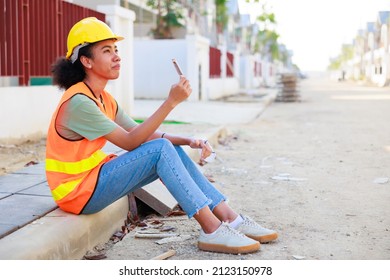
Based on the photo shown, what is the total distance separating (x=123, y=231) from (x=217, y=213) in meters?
0.74

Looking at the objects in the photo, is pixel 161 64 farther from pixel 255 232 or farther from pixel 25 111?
pixel 255 232

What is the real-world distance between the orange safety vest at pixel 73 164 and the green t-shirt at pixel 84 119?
43mm

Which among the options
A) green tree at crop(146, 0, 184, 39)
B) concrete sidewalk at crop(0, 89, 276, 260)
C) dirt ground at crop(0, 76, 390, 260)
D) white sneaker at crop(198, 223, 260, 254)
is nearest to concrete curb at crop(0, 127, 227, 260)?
concrete sidewalk at crop(0, 89, 276, 260)

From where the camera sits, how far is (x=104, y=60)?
122 inches

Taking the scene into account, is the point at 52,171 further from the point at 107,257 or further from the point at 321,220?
the point at 321,220

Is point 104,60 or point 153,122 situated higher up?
point 104,60

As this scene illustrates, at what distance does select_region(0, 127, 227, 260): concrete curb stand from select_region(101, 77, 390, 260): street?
15cm

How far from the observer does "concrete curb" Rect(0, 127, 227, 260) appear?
2.59 meters

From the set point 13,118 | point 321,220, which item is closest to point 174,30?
point 13,118

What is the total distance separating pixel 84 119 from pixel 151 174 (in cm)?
50

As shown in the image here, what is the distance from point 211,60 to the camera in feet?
75.6

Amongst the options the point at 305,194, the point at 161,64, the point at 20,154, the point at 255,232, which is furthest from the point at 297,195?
the point at 161,64

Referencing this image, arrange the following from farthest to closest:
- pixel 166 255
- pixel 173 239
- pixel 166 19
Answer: pixel 166 19 → pixel 173 239 → pixel 166 255

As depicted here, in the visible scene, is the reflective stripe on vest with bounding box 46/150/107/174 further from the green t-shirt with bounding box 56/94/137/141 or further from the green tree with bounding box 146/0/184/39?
the green tree with bounding box 146/0/184/39
